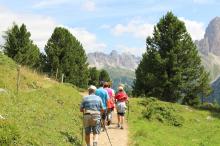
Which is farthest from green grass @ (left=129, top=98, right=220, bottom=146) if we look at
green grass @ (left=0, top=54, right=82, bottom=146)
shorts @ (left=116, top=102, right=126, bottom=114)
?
green grass @ (left=0, top=54, right=82, bottom=146)

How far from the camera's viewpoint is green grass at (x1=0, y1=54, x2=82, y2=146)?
16941 millimetres

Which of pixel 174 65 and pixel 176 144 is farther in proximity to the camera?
pixel 174 65

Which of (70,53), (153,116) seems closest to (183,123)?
(153,116)

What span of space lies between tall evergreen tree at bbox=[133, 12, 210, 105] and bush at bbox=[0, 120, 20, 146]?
42711mm

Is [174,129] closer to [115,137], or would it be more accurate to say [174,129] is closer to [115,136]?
[115,136]

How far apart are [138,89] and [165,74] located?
922cm

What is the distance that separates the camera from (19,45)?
68.1 meters

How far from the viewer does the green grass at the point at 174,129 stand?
25155mm

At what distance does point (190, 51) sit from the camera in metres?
57.8

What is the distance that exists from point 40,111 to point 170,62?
3660 centimetres

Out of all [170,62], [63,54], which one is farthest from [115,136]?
[63,54]

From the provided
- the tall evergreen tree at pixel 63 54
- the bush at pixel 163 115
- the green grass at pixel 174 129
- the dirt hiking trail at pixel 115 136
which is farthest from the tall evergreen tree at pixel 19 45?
the dirt hiking trail at pixel 115 136

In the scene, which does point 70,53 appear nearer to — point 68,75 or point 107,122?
point 68,75

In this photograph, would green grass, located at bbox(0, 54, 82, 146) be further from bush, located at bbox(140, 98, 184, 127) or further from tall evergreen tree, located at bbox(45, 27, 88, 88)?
tall evergreen tree, located at bbox(45, 27, 88, 88)
